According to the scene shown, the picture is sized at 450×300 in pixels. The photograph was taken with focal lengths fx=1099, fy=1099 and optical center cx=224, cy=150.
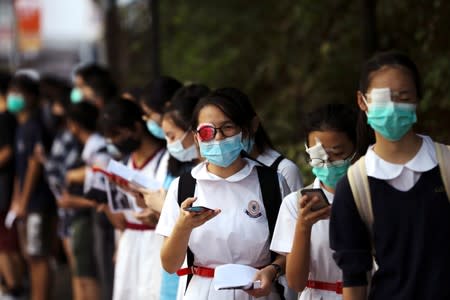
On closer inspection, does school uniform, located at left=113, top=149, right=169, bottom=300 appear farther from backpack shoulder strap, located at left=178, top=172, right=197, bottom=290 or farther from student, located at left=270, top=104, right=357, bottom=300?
student, located at left=270, top=104, right=357, bottom=300

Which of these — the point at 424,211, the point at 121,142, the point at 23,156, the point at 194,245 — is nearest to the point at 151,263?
the point at 121,142

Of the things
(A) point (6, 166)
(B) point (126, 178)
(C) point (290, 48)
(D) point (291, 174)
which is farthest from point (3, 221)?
(D) point (291, 174)

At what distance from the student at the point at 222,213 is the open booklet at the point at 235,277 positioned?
0.06 meters

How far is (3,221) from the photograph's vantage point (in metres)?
10.3

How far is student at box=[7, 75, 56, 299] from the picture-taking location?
9930 mm

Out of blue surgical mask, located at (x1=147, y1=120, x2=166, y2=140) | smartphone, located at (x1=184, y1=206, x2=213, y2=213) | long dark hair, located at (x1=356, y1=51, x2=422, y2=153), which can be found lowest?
smartphone, located at (x1=184, y1=206, x2=213, y2=213)

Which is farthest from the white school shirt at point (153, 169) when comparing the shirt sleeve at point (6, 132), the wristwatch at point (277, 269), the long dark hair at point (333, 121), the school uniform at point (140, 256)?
the shirt sleeve at point (6, 132)

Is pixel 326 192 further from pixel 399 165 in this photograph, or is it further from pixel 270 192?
pixel 399 165

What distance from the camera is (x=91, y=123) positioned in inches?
346

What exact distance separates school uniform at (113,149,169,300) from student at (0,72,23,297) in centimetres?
363

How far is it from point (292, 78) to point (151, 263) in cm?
460

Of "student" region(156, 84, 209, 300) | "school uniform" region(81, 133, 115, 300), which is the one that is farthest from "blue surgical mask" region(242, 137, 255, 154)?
"school uniform" region(81, 133, 115, 300)

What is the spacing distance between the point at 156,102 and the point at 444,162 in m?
3.12

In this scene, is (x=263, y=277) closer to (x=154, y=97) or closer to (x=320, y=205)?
(x=320, y=205)
